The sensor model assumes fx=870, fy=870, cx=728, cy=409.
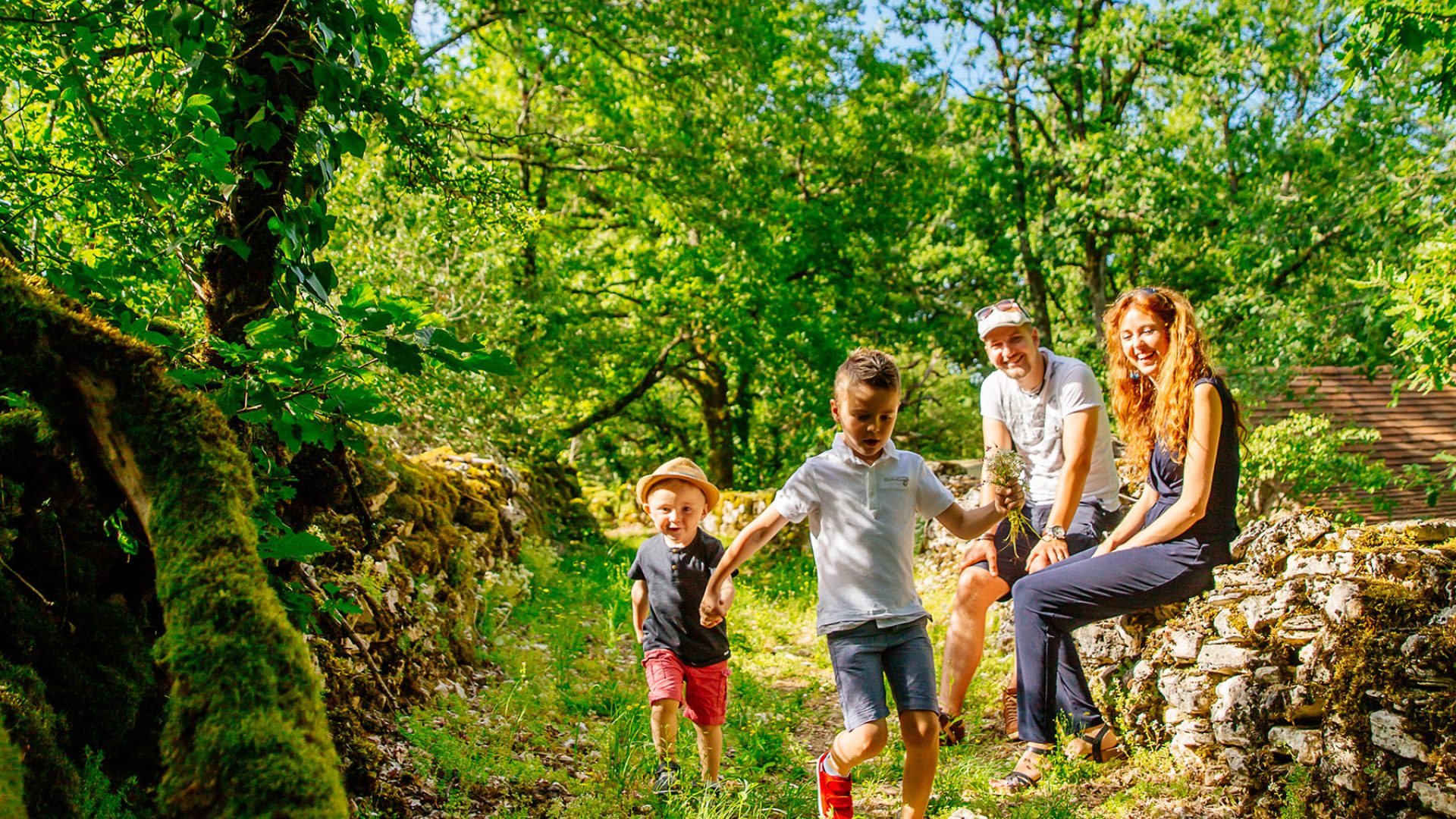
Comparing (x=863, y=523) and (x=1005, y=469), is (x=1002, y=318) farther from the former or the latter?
(x=863, y=523)

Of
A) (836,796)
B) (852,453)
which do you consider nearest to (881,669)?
(836,796)

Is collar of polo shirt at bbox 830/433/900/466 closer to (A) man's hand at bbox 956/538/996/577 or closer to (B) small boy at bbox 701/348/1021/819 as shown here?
(B) small boy at bbox 701/348/1021/819

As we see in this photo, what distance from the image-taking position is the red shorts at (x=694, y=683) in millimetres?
4062

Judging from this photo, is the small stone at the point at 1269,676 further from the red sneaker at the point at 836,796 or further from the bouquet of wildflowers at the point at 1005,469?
the red sneaker at the point at 836,796

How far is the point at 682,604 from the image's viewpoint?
13.7 feet

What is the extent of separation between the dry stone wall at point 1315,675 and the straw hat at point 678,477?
2431 mm

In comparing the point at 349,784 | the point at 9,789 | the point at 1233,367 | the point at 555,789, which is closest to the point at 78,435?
the point at 9,789

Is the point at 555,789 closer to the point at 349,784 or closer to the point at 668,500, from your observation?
the point at 349,784

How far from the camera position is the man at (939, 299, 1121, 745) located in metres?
4.23

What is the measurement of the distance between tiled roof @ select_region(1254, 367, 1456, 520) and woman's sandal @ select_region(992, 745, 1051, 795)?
1197 cm

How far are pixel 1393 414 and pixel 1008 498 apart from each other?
16.2 meters

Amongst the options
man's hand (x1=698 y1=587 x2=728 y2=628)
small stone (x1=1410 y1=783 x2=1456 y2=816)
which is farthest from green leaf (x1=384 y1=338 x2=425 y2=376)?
small stone (x1=1410 y1=783 x2=1456 y2=816)

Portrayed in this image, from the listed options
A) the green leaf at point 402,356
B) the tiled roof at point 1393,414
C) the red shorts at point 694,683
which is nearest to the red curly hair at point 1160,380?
the red shorts at point 694,683

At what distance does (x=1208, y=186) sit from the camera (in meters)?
13.6
